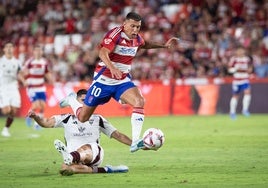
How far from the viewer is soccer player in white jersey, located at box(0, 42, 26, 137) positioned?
68.5ft

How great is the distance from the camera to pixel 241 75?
89.9 ft

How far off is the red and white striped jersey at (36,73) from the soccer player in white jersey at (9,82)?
2.48 meters

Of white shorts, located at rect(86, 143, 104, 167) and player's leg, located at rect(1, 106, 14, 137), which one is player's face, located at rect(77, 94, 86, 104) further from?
player's leg, located at rect(1, 106, 14, 137)

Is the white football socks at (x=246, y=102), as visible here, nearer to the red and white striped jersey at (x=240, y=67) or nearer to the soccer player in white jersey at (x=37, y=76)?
the red and white striped jersey at (x=240, y=67)

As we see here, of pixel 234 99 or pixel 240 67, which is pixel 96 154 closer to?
pixel 234 99

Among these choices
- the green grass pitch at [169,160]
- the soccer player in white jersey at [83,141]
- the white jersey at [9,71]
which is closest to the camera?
the green grass pitch at [169,160]

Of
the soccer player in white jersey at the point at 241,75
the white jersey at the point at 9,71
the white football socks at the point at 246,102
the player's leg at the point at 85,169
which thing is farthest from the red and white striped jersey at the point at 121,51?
the white football socks at the point at 246,102

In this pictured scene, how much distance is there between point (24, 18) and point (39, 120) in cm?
2334

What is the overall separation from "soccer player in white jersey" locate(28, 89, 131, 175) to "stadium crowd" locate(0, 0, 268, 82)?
17.3 m

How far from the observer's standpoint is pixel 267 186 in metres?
10.3

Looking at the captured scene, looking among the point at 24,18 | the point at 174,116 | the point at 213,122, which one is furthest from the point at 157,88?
the point at 24,18

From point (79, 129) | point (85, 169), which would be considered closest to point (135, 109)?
point (79, 129)

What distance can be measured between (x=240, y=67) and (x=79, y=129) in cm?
1603

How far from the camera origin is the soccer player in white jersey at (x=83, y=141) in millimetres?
11789
